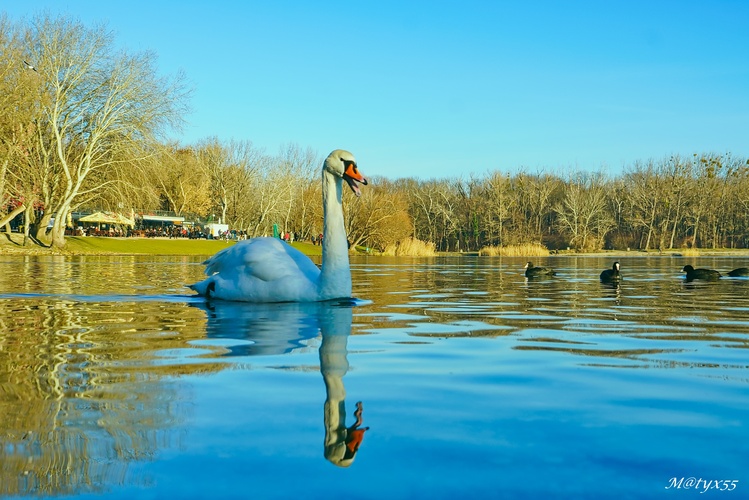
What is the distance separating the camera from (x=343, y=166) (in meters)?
11.4

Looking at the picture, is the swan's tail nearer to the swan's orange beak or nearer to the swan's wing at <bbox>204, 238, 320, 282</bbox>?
the swan's wing at <bbox>204, 238, 320, 282</bbox>

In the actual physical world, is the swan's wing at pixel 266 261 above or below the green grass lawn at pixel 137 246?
below

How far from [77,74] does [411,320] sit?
46729mm

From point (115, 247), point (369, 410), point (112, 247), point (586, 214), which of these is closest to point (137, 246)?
point (115, 247)

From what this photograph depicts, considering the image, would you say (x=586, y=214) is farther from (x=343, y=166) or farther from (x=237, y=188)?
(x=343, y=166)

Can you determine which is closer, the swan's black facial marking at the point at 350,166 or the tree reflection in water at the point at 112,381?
the tree reflection in water at the point at 112,381

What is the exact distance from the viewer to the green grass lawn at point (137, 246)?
5782cm

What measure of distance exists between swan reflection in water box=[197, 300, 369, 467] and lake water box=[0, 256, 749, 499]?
23 millimetres

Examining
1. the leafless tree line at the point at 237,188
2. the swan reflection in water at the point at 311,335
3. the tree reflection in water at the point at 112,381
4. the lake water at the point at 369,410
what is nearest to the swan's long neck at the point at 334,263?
the swan reflection in water at the point at 311,335

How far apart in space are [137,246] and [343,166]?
56798 mm

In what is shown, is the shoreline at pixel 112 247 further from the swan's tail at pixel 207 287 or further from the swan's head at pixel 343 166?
the swan's head at pixel 343 166

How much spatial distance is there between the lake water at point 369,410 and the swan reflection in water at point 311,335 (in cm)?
2

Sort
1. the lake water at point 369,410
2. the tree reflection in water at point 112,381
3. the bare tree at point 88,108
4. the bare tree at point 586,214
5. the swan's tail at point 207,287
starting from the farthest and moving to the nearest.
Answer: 1. the bare tree at point 586,214
2. the bare tree at point 88,108
3. the swan's tail at point 207,287
4. the tree reflection in water at point 112,381
5. the lake water at point 369,410

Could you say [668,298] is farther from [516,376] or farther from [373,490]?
[373,490]
